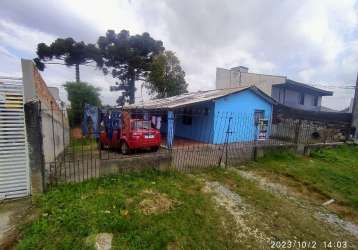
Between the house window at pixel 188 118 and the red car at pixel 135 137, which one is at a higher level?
the house window at pixel 188 118

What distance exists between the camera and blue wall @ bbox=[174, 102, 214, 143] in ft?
39.2

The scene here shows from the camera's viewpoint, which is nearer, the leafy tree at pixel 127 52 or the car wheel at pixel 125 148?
the car wheel at pixel 125 148

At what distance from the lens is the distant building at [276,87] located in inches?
905

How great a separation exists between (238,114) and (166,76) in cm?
1307

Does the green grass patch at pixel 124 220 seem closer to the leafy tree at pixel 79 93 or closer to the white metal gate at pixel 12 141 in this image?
the white metal gate at pixel 12 141

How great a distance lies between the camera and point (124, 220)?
3.56m

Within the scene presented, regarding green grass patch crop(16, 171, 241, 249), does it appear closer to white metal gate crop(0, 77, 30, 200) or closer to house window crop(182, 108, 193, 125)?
white metal gate crop(0, 77, 30, 200)

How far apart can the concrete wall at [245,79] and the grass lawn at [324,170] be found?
14898mm

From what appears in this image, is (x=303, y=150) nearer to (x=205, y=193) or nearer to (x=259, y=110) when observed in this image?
(x=259, y=110)

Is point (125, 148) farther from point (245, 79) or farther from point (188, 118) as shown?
point (245, 79)

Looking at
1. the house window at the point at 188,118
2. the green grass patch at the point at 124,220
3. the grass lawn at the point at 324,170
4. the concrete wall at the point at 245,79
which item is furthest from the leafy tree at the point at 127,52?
the green grass patch at the point at 124,220

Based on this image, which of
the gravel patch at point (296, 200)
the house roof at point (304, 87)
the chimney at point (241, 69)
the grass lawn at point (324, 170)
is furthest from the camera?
the chimney at point (241, 69)

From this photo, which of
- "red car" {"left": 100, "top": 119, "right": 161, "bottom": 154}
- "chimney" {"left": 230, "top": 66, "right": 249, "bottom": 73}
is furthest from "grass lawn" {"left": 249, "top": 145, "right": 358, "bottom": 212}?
"chimney" {"left": 230, "top": 66, "right": 249, "bottom": 73}

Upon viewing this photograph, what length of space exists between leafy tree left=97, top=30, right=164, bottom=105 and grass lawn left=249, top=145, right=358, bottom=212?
755 inches
